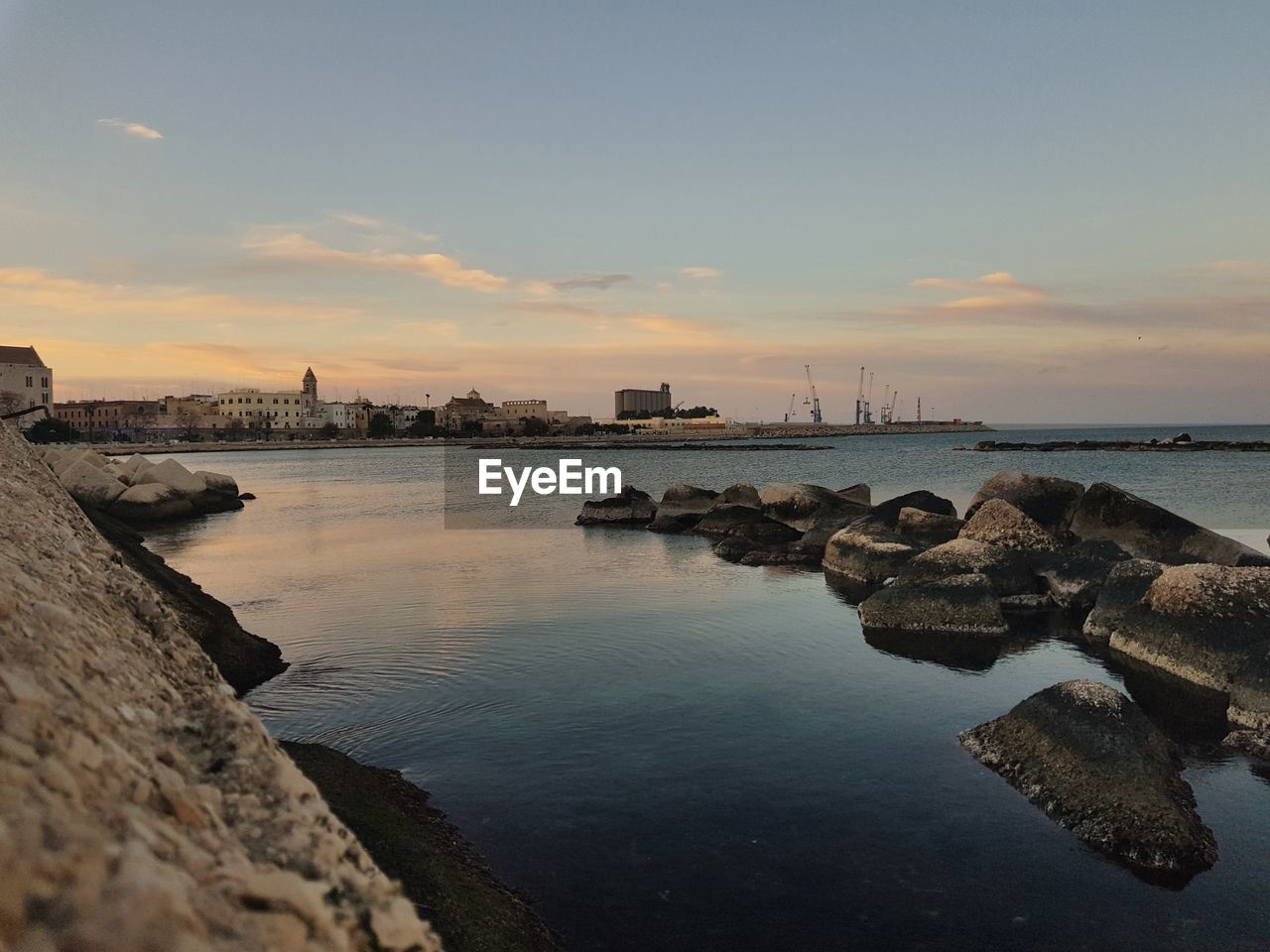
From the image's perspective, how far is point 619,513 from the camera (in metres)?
45.6

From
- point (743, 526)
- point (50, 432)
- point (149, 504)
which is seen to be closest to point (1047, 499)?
point (743, 526)

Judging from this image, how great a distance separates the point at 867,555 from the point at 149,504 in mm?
39870

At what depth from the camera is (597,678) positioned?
16.0 metres

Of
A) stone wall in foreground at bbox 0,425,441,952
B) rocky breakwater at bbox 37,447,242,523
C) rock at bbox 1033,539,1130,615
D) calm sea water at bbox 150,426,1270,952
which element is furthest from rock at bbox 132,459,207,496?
stone wall in foreground at bbox 0,425,441,952

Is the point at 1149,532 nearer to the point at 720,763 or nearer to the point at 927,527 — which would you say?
the point at 927,527

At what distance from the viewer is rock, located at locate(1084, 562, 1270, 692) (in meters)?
14.7

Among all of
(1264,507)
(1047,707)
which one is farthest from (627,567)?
(1264,507)

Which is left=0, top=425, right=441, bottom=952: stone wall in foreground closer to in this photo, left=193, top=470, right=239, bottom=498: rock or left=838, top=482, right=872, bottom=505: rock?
left=838, top=482, right=872, bottom=505: rock

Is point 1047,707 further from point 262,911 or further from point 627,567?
point 627,567

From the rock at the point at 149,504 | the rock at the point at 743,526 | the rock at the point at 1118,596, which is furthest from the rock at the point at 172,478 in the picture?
the rock at the point at 1118,596

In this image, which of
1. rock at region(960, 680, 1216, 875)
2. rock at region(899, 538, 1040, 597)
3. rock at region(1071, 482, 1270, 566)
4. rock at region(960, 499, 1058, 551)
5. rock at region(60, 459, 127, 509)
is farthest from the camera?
rock at region(60, 459, 127, 509)

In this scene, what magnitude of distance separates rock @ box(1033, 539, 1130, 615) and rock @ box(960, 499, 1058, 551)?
153cm

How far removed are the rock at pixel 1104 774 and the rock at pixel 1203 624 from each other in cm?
446

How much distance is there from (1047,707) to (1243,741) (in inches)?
144
